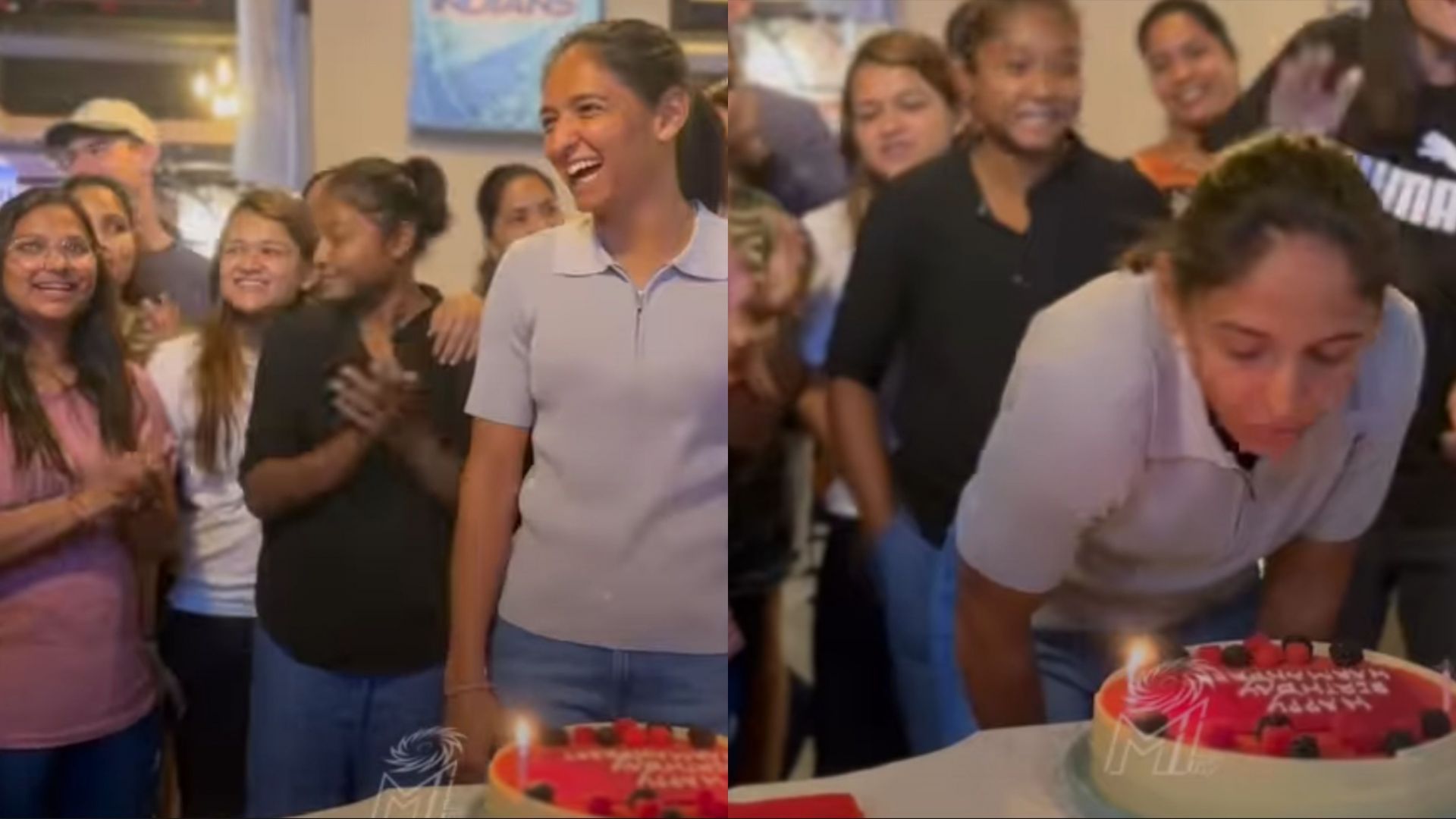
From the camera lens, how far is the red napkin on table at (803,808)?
1.06 metres

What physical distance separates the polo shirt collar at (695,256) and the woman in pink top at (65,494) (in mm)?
302

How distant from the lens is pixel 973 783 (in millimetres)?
1101

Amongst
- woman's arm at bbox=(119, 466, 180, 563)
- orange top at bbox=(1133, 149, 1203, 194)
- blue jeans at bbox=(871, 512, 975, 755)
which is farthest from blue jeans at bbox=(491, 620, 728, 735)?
orange top at bbox=(1133, 149, 1203, 194)

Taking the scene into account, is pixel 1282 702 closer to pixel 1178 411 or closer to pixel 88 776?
pixel 1178 411

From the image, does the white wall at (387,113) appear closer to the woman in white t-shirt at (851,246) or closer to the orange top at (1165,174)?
the woman in white t-shirt at (851,246)

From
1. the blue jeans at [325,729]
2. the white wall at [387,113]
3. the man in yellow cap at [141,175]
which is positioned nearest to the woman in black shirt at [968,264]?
the white wall at [387,113]

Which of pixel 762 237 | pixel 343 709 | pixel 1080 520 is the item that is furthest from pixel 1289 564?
pixel 343 709

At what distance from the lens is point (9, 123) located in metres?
1.08

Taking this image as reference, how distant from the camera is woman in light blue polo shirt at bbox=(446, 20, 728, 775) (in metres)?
1.08

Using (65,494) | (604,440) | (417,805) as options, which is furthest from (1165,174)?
(65,494)

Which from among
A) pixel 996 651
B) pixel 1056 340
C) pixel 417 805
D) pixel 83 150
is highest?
pixel 83 150

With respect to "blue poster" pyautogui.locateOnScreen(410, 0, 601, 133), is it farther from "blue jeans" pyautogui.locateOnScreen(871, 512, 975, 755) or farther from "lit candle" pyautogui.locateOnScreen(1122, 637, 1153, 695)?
"lit candle" pyautogui.locateOnScreen(1122, 637, 1153, 695)

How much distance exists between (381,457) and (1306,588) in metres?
0.67

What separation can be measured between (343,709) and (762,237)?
1.42 feet
